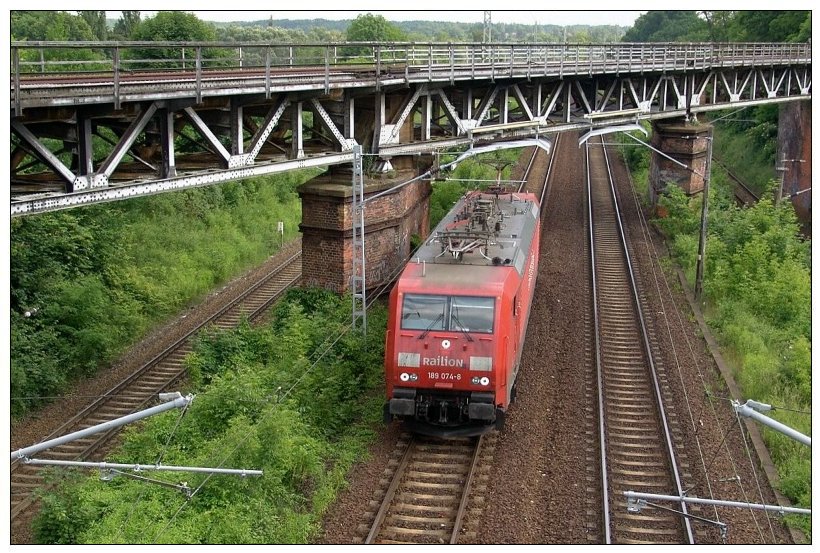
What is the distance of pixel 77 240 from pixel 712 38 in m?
58.6

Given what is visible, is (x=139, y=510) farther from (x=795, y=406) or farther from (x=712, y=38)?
(x=712, y=38)

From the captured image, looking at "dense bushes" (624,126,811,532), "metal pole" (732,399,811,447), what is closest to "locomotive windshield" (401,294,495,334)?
"dense bushes" (624,126,811,532)

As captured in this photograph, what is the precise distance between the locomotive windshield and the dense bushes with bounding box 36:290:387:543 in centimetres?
217

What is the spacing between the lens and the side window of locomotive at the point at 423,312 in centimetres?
1454

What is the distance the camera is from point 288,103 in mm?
17109

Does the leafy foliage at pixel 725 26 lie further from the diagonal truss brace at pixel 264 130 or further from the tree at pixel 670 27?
the diagonal truss brace at pixel 264 130

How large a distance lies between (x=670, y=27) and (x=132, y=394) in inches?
3392

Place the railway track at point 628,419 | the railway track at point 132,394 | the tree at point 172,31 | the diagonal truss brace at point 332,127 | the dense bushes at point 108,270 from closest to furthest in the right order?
the railway track at point 628,419 → the railway track at point 132,394 → the diagonal truss brace at point 332,127 → the dense bushes at point 108,270 → the tree at point 172,31

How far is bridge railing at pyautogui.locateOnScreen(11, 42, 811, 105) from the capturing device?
14531 mm

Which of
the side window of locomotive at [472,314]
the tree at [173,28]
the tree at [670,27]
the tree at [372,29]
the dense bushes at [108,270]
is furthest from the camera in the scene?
the tree at [670,27]

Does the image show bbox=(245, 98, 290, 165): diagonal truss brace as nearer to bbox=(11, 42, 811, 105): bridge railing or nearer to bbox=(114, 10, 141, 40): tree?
bbox=(11, 42, 811, 105): bridge railing

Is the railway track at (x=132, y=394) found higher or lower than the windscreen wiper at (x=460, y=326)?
lower

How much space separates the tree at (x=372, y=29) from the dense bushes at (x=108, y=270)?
24.8 metres

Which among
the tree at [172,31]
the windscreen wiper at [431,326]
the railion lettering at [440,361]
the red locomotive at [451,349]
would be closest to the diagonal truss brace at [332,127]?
the red locomotive at [451,349]
